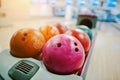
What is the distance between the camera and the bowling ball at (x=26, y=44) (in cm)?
154

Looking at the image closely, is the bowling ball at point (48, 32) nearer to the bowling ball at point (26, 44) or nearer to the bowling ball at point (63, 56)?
the bowling ball at point (26, 44)

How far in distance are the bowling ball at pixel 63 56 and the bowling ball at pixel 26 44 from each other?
0.79ft

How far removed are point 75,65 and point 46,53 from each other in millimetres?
271

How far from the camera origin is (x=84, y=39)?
5.96 feet

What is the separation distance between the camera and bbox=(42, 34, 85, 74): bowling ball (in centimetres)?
128

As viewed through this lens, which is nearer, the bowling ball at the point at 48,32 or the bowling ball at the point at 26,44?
the bowling ball at the point at 26,44

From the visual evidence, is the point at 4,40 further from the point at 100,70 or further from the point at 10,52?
the point at 100,70

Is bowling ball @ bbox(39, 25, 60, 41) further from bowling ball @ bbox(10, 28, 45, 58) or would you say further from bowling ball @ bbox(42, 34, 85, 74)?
bowling ball @ bbox(42, 34, 85, 74)

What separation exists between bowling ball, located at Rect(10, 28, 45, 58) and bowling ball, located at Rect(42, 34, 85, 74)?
240 mm

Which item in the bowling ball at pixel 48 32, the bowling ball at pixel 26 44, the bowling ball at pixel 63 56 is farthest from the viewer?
the bowling ball at pixel 48 32

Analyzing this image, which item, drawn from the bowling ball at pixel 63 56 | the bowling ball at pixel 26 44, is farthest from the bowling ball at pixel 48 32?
the bowling ball at pixel 63 56

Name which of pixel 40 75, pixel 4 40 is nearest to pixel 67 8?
pixel 4 40

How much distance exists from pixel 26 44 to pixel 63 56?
45cm

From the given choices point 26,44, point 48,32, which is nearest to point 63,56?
point 26,44
